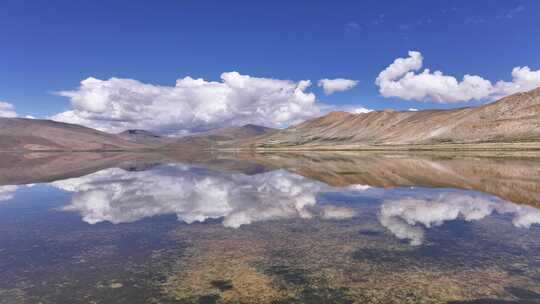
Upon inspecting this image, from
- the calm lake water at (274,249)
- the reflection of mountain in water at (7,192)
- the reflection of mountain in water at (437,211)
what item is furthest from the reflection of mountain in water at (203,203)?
the reflection of mountain in water at (7,192)

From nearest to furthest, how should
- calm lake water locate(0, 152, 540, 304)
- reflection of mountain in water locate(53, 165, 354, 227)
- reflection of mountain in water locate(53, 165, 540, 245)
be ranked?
calm lake water locate(0, 152, 540, 304)
reflection of mountain in water locate(53, 165, 540, 245)
reflection of mountain in water locate(53, 165, 354, 227)

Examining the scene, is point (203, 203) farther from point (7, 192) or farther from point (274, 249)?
point (7, 192)

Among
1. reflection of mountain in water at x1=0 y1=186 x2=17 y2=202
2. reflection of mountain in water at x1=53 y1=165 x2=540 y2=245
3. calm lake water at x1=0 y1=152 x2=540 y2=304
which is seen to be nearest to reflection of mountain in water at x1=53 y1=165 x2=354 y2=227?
reflection of mountain in water at x1=53 y1=165 x2=540 y2=245

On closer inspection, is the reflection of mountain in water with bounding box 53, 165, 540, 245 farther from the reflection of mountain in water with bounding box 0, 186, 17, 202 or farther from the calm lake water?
the reflection of mountain in water with bounding box 0, 186, 17, 202

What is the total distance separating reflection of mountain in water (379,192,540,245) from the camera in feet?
77.8

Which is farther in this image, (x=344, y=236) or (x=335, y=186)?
(x=335, y=186)

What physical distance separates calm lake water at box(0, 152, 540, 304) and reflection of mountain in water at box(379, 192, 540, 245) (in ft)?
0.29

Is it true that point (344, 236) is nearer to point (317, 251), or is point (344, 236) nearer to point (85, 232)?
point (317, 251)

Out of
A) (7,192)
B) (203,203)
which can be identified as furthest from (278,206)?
(7,192)

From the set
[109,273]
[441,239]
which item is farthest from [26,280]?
[441,239]

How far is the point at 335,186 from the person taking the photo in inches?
1822

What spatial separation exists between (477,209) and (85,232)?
29231 mm

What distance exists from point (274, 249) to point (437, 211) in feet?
52.9

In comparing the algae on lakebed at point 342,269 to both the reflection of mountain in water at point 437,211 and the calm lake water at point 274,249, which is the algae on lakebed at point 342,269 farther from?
the reflection of mountain in water at point 437,211
